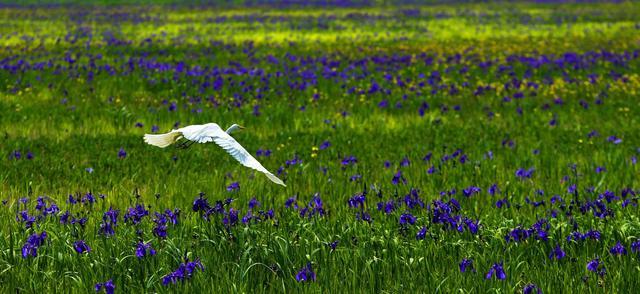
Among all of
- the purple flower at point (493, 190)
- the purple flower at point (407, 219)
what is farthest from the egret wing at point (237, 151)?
the purple flower at point (493, 190)

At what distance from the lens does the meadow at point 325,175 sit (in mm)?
3828

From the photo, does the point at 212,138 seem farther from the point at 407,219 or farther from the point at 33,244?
the point at 407,219

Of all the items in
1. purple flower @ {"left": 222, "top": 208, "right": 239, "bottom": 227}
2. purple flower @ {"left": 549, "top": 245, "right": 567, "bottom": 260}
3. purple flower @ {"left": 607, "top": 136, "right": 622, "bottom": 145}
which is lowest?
purple flower @ {"left": 607, "top": 136, "right": 622, "bottom": 145}

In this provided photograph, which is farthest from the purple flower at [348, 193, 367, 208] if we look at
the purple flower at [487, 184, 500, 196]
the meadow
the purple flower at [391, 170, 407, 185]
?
the purple flower at [487, 184, 500, 196]

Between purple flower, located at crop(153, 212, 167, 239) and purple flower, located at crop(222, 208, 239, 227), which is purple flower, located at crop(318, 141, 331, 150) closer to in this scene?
purple flower, located at crop(222, 208, 239, 227)

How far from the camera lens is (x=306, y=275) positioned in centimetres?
366

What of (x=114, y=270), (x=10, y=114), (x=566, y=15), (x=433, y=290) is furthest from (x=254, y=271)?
(x=566, y=15)

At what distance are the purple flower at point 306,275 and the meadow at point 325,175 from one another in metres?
0.02

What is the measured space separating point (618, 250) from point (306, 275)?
1844 millimetres

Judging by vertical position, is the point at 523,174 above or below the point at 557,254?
below

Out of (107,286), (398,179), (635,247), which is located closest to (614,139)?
(398,179)

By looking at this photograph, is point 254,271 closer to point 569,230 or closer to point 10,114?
point 569,230

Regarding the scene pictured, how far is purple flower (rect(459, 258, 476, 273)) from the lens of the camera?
372cm

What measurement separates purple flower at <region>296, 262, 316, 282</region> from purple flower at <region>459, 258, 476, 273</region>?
0.85 metres
